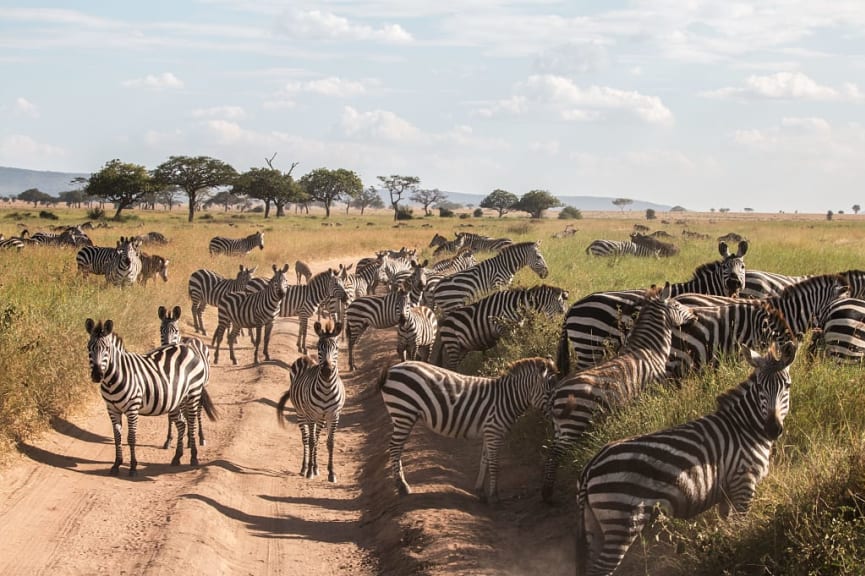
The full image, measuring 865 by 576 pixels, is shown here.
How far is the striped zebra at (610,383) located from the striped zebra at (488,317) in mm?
4269

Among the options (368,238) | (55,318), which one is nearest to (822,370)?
(55,318)

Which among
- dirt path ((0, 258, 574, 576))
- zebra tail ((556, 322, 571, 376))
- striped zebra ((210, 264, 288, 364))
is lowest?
dirt path ((0, 258, 574, 576))

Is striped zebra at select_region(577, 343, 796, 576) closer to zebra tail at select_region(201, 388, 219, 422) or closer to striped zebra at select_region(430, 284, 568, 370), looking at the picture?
zebra tail at select_region(201, 388, 219, 422)

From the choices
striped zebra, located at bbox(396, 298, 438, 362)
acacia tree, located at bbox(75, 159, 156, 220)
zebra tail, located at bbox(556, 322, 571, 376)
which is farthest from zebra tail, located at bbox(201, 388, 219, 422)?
acacia tree, located at bbox(75, 159, 156, 220)

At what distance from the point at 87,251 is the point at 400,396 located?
14833 mm

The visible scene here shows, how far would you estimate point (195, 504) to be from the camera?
28.4 ft

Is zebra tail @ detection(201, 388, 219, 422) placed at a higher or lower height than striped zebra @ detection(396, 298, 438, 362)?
lower

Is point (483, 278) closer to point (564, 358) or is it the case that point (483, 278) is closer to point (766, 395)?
point (564, 358)

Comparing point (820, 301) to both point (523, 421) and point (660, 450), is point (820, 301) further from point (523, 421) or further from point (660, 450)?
point (660, 450)

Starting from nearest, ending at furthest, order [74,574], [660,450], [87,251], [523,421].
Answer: [660,450] < [74,574] < [523,421] < [87,251]

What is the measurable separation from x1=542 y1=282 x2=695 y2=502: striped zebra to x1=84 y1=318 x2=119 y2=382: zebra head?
4.65 m

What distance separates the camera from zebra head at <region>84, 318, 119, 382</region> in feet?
30.2

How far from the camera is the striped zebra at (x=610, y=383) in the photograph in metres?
8.16

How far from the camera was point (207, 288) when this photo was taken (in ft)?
64.5
